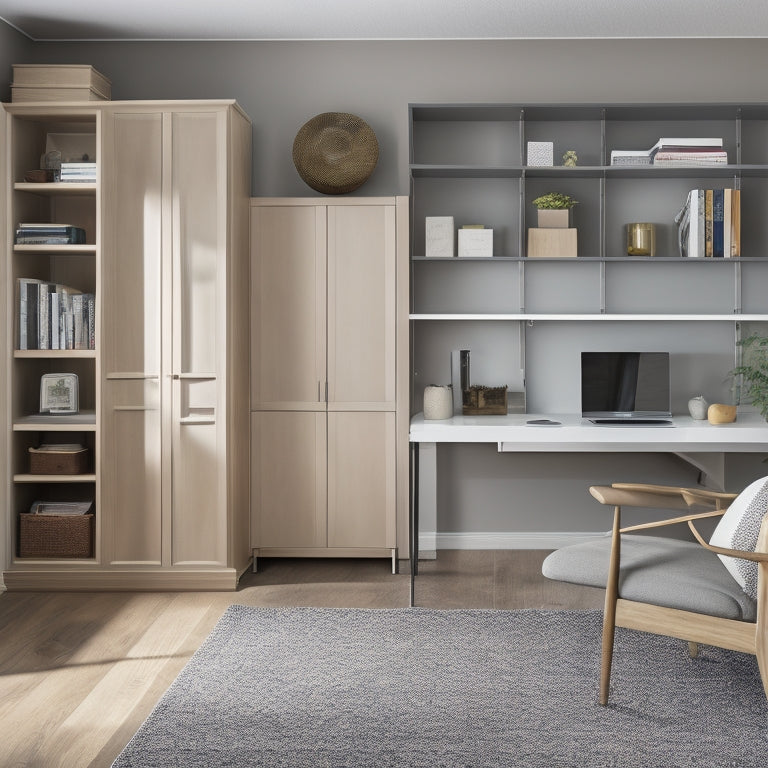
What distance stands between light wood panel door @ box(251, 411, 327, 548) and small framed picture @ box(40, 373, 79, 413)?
0.84 m

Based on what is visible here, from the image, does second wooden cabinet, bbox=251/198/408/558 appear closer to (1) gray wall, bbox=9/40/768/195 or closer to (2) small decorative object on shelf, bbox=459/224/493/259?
(2) small decorative object on shelf, bbox=459/224/493/259

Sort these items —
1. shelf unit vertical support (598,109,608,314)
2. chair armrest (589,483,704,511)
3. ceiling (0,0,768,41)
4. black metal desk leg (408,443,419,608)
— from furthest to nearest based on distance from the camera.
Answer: shelf unit vertical support (598,109,608,314)
ceiling (0,0,768,41)
black metal desk leg (408,443,419,608)
chair armrest (589,483,704,511)

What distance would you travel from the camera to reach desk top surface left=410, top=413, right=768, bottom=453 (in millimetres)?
3520

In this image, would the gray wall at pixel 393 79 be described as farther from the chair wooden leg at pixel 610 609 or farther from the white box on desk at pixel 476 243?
the chair wooden leg at pixel 610 609

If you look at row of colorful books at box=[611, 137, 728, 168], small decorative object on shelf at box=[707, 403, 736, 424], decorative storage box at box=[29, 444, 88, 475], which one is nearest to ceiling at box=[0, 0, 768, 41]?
row of colorful books at box=[611, 137, 728, 168]

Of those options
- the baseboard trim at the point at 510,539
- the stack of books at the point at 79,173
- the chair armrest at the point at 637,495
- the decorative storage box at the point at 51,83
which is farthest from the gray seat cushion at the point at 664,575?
the decorative storage box at the point at 51,83

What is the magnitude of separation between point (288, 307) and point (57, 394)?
114cm

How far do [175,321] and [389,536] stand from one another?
1.43m

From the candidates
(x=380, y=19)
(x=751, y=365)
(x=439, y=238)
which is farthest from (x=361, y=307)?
(x=751, y=365)

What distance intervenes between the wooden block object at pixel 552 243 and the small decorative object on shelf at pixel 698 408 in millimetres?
888

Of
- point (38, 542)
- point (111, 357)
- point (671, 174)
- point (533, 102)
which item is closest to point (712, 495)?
point (671, 174)

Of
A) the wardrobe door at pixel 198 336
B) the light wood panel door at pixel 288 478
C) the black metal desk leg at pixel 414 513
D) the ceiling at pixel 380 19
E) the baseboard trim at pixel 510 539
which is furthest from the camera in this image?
the baseboard trim at pixel 510 539

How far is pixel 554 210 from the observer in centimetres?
406

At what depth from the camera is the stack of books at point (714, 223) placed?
3938 mm
